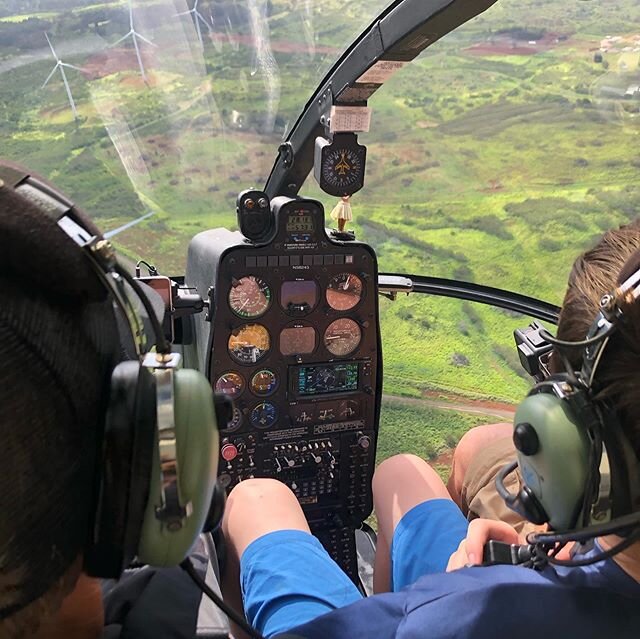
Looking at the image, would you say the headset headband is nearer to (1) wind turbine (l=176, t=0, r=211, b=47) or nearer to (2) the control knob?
(2) the control knob

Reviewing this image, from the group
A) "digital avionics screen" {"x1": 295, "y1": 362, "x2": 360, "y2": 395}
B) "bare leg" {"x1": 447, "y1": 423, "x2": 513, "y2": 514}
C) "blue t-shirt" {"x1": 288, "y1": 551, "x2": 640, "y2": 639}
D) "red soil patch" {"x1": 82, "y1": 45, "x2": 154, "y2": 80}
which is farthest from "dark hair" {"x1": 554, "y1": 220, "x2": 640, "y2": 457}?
"red soil patch" {"x1": 82, "y1": 45, "x2": 154, "y2": 80}

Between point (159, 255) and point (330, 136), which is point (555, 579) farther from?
point (159, 255)

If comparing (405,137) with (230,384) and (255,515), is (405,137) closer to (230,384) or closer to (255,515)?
(230,384)

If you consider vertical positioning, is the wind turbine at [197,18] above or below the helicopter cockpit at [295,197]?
above

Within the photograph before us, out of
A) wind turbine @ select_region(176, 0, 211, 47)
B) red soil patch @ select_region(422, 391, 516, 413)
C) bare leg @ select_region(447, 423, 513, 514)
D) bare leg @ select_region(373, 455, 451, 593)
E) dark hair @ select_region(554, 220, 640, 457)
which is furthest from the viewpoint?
red soil patch @ select_region(422, 391, 516, 413)

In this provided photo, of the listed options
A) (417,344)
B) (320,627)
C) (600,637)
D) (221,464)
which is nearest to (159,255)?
(221,464)

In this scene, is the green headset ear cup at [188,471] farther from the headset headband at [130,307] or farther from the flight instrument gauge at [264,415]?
the flight instrument gauge at [264,415]

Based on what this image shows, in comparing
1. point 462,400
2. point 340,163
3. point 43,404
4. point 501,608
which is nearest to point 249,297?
point 340,163

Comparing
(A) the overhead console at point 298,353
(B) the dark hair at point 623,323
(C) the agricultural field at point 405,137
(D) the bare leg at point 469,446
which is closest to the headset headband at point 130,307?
(B) the dark hair at point 623,323
